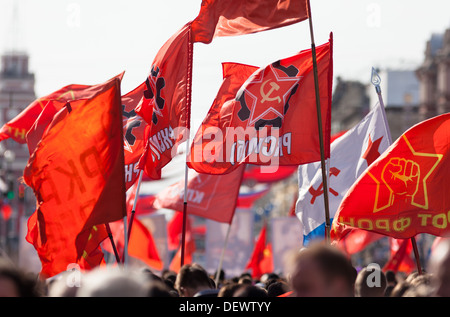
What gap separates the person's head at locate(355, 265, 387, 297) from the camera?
7330 millimetres

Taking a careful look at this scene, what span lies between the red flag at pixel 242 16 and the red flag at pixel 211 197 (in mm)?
3607

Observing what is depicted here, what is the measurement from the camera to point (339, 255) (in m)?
4.35

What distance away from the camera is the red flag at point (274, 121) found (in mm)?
10914

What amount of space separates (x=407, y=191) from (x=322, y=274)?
5976 mm

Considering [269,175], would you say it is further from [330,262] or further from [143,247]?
[330,262]

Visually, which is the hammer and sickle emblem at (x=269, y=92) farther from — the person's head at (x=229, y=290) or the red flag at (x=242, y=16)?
the person's head at (x=229, y=290)

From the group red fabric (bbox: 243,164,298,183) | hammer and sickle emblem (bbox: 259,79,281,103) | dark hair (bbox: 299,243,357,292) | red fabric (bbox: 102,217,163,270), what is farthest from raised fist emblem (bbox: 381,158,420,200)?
red fabric (bbox: 243,164,298,183)

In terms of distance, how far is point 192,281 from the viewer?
7.79m

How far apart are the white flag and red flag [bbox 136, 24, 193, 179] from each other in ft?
8.10

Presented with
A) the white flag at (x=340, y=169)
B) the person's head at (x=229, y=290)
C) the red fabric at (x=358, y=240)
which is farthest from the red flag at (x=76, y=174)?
the red fabric at (x=358, y=240)

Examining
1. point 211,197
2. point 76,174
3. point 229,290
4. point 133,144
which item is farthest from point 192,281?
point 211,197

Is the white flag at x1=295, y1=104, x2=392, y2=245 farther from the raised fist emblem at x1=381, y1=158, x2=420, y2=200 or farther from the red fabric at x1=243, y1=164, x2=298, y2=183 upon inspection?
the red fabric at x1=243, y1=164, x2=298, y2=183
